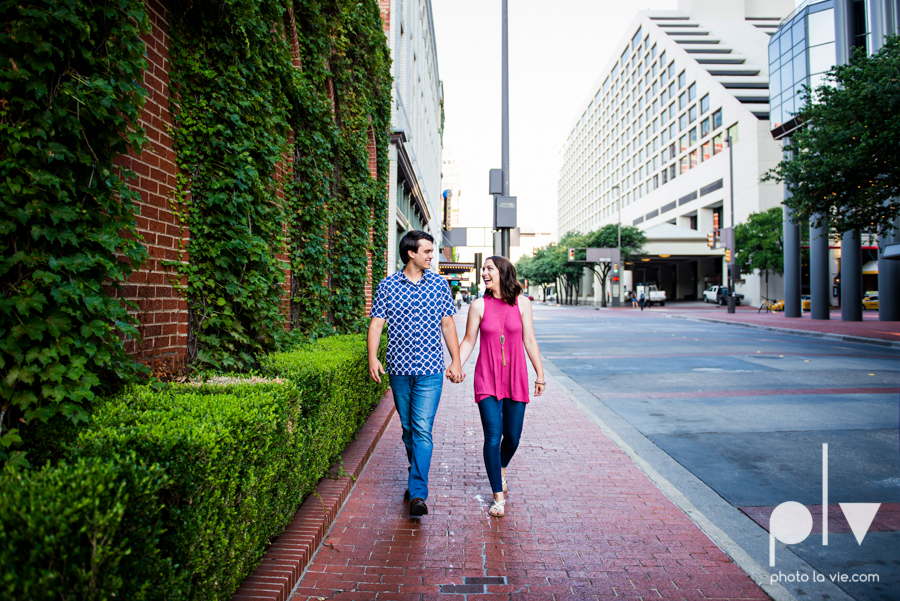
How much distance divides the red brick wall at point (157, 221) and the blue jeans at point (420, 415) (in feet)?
5.35

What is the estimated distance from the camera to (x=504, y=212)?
29.7ft

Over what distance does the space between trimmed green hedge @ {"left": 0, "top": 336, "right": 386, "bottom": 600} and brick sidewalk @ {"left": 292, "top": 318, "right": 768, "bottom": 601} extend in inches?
23.3

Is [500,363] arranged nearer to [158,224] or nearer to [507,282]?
[507,282]

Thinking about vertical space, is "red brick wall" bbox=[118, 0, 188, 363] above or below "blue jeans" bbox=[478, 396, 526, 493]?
above

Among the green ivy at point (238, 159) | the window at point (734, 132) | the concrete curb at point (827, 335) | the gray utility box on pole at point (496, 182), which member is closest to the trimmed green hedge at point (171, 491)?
the green ivy at point (238, 159)

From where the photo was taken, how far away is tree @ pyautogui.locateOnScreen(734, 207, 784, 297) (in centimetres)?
4475

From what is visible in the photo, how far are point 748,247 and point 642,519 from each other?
166 ft

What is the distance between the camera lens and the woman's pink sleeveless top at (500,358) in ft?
13.4

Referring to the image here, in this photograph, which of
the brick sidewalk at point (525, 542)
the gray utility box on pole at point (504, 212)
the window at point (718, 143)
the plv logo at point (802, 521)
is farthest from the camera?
the window at point (718, 143)

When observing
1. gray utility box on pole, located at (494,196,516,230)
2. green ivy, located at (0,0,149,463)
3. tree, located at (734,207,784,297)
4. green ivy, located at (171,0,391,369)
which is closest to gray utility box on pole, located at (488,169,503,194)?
gray utility box on pole, located at (494,196,516,230)

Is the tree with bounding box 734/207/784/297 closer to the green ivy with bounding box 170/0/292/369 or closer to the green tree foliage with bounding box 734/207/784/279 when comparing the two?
the green tree foliage with bounding box 734/207/784/279

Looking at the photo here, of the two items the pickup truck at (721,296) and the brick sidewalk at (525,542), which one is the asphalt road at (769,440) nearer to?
the brick sidewalk at (525,542)

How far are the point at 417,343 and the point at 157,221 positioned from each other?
6.50 feet

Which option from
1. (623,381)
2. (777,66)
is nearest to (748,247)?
(777,66)
